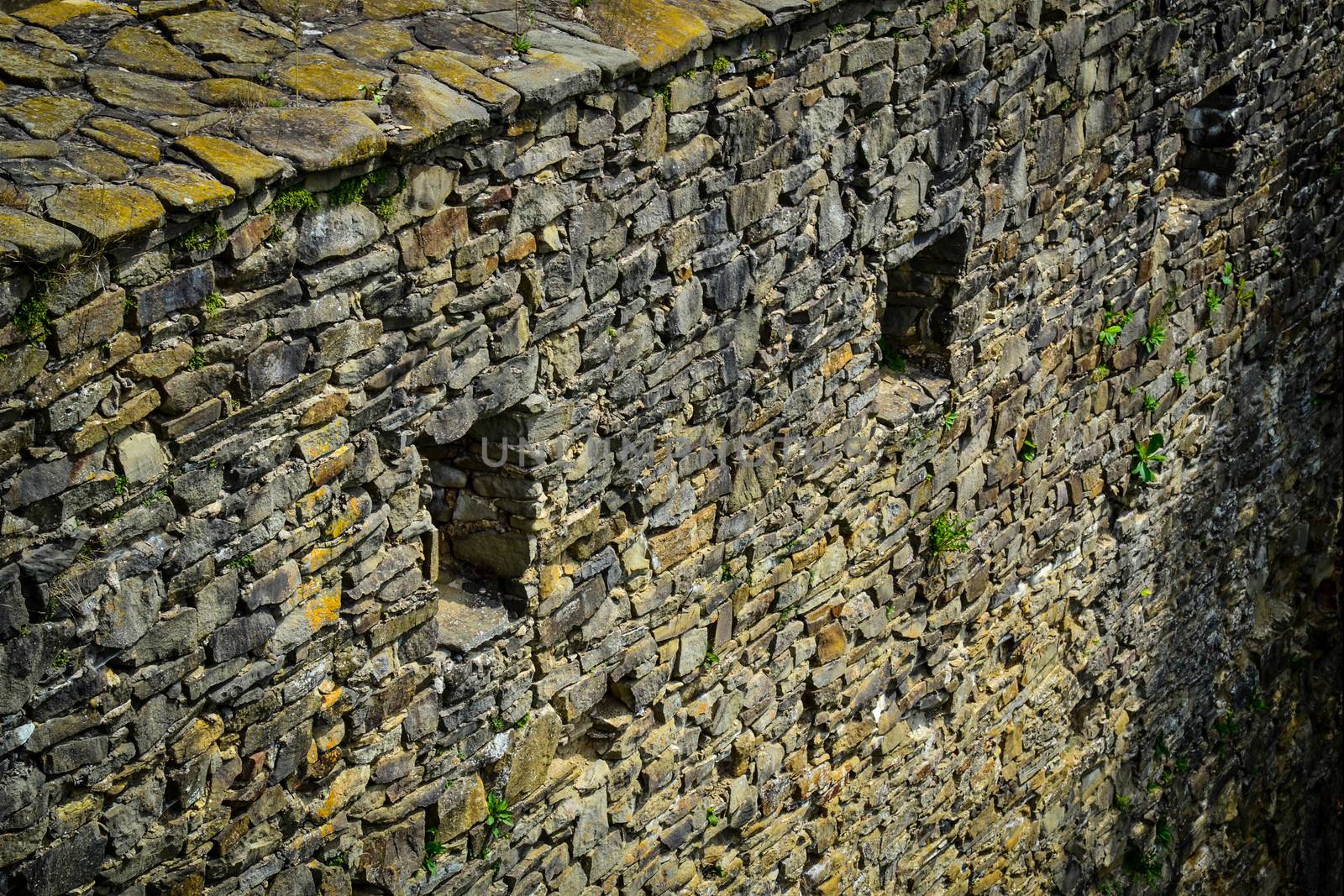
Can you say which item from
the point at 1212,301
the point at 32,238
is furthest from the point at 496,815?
the point at 1212,301

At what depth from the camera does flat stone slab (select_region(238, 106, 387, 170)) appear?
143 inches

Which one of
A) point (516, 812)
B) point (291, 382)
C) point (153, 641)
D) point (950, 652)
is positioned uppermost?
point (291, 382)

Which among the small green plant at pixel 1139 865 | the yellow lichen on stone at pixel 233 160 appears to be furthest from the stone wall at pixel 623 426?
→ the small green plant at pixel 1139 865

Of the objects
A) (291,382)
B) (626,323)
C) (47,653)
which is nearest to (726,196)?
(626,323)

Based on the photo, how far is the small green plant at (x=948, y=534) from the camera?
6.48m

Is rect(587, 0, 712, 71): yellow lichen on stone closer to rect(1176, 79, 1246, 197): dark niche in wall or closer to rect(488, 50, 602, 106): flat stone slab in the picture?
rect(488, 50, 602, 106): flat stone slab

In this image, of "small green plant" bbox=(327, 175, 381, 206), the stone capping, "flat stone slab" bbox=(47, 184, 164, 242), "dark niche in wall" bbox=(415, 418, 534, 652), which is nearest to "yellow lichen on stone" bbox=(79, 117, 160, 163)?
the stone capping

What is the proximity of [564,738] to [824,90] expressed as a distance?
2.24m

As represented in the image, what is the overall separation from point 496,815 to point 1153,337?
422 centimetres

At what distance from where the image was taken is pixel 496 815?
4.88 meters

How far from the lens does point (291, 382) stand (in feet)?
12.4

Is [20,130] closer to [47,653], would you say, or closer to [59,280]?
[59,280]

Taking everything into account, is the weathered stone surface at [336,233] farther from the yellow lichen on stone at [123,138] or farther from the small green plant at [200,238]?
the yellow lichen on stone at [123,138]

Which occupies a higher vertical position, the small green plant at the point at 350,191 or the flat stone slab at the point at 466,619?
the small green plant at the point at 350,191
